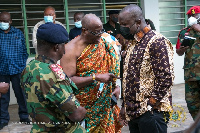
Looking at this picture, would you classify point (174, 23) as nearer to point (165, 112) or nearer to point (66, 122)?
point (165, 112)

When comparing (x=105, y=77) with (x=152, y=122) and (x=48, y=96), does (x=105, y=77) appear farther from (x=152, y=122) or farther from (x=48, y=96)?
(x=48, y=96)

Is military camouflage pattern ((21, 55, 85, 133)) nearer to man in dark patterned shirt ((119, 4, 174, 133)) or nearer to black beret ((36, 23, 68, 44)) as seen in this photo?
black beret ((36, 23, 68, 44))

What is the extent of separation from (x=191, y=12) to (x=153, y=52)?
223cm

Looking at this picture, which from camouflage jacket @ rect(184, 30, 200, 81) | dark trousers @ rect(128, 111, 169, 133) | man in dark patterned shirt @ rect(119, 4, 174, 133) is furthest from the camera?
camouflage jacket @ rect(184, 30, 200, 81)

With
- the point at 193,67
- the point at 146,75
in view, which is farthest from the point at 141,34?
the point at 193,67

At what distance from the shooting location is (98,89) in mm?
3373

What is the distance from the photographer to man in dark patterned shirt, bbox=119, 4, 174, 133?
8.93 ft

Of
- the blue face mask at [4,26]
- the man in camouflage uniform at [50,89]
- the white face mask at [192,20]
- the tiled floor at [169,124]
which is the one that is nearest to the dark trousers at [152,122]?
the man in camouflage uniform at [50,89]

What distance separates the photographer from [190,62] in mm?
4574

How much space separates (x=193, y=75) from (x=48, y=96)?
3014 millimetres

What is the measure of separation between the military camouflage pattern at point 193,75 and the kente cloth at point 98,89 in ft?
5.15

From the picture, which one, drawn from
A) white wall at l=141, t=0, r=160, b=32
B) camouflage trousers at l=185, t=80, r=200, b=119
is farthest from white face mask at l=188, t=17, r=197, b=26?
white wall at l=141, t=0, r=160, b=32

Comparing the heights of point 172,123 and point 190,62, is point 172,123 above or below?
below

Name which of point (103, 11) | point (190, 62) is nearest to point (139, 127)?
point (190, 62)
